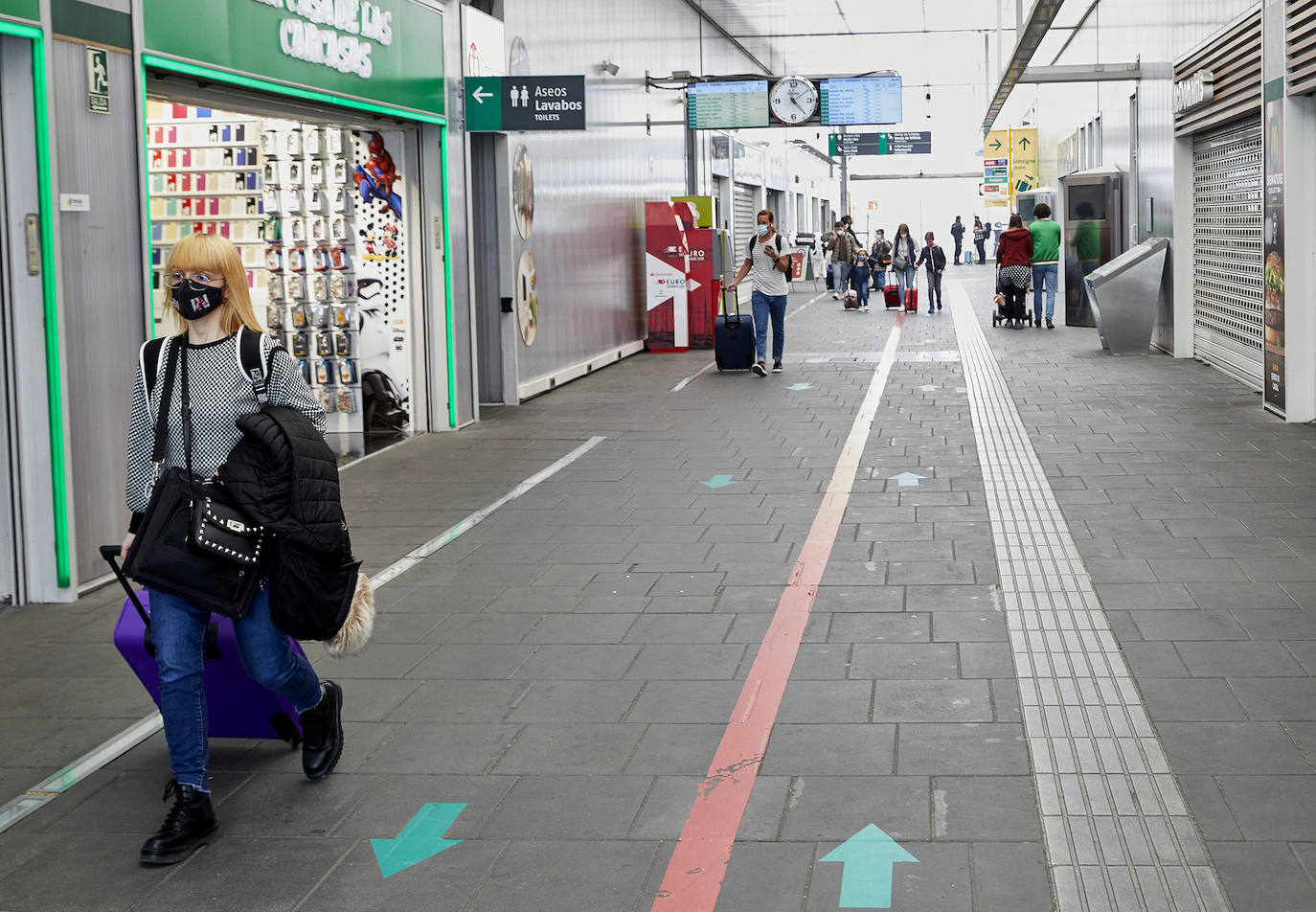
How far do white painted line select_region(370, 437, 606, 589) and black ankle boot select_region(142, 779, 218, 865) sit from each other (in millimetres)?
2360

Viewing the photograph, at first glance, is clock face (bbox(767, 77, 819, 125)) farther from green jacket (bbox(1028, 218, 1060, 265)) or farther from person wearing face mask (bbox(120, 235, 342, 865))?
person wearing face mask (bbox(120, 235, 342, 865))

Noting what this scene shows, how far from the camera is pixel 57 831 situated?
13.2ft

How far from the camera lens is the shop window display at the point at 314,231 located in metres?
10.8

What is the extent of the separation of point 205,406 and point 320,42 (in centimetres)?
608

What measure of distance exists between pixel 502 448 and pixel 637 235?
1010cm

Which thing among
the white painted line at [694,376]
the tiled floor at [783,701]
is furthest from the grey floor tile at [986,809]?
the white painted line at [694,376]

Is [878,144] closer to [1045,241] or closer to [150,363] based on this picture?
[1045,241]

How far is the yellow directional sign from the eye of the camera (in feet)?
113

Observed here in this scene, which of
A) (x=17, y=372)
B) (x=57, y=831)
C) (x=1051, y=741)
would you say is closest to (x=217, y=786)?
(x=57, y=831)

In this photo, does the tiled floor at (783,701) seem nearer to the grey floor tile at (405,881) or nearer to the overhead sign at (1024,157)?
the grey floor tile at (405,881)

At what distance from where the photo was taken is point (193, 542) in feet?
12.6

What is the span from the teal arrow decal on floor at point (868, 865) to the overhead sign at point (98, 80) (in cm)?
487

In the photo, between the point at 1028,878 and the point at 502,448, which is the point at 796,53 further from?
the point at 1028,878

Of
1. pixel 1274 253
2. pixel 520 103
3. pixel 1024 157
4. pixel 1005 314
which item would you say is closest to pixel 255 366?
pixel 520 103
